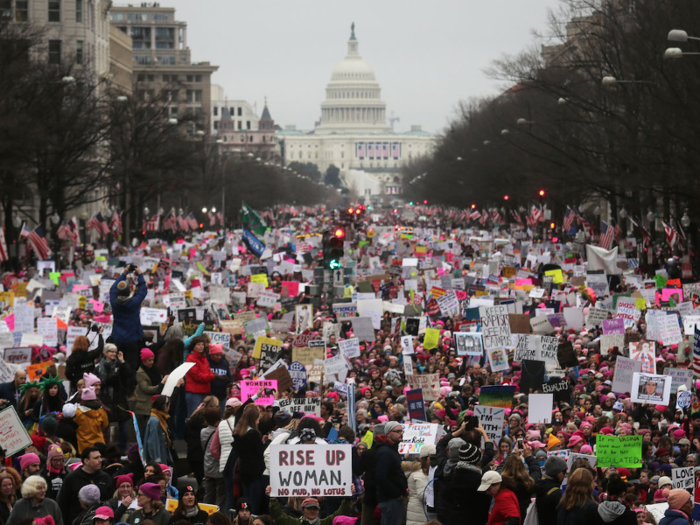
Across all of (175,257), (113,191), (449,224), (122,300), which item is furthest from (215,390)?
(449,224)

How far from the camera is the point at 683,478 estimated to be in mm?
12406

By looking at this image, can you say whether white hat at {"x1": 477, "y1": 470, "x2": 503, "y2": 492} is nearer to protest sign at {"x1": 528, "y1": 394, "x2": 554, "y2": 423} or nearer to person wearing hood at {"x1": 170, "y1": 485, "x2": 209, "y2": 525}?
person wearing hood at {"x1": 170, "y1": 485, "x2": 209, "y2": 525}

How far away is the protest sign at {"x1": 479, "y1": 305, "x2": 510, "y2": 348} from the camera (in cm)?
2136

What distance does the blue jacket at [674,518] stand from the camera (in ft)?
→ 33.6

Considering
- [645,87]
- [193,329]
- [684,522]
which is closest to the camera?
[684,522]

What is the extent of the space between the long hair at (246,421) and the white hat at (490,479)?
2.32m

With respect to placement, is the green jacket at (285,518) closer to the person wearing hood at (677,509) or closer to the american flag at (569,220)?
the person wearing hood at (677,509)

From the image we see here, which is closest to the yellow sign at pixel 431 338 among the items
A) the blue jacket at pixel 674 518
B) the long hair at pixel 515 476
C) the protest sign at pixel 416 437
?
the protest sign at pixel 416 437

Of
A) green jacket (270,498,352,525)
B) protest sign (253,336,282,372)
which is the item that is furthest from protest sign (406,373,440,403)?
green jacket (270,498,352,525)

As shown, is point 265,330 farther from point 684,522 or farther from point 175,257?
point 175,257

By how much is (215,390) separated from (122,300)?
2.20 m

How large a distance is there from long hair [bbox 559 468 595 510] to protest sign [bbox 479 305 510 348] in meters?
10.8

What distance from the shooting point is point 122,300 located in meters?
17.7

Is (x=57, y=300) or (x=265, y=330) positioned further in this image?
(x=57, y=300)
